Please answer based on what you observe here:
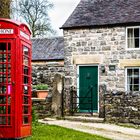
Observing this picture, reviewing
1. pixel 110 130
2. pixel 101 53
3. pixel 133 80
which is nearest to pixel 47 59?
pixel 101 53

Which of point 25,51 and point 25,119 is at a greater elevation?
point 25,51

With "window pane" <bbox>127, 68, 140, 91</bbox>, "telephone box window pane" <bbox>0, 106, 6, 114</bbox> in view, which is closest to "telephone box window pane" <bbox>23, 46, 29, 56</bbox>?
"telephone box window pane" <bbox>0, 106, 6, 114</bbox>

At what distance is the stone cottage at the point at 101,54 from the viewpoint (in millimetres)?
22844

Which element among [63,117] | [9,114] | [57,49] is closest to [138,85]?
[63,117]

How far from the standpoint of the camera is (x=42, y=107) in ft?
67.6

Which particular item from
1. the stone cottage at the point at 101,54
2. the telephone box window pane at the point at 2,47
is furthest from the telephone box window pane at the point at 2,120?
the stone cottage at the point at 101,54

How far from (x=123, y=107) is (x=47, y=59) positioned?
10.2 metres

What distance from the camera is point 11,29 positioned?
10.5 m

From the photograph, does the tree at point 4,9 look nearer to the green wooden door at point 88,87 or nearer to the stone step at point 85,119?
the stone step at point 85,119

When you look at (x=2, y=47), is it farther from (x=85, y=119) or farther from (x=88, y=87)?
(x=88, y=87)

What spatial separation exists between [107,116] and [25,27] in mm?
9169

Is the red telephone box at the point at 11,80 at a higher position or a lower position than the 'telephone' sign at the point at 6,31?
lower

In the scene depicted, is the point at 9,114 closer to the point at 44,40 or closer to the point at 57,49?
the point at 57,49

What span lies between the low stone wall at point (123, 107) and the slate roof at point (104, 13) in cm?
453
